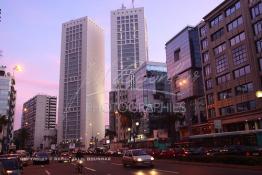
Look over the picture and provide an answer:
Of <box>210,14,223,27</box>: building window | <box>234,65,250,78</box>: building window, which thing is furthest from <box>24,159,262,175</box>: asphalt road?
<box>210,14,223,27</box>: building window

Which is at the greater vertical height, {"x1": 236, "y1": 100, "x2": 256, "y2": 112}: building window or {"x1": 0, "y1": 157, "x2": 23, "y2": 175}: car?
{"x1": 236, "y1": 100, "x2": 256, "y2": 112}: building window

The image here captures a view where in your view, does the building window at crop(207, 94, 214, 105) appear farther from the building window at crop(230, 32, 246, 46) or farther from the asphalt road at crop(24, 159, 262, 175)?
the asphalt road at crop(24, 159, 262, 175)

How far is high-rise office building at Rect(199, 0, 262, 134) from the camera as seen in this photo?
5931 cm

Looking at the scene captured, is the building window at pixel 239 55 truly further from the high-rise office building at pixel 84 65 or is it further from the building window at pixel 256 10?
the high-rise office building at pixel 84 65

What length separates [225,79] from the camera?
68688 millimetres

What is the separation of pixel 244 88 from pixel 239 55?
6.71m

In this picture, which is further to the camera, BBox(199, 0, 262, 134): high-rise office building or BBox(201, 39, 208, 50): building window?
BBox(201, 39, 208, 50): building window

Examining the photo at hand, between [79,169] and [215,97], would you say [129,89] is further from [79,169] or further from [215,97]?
[79,169]

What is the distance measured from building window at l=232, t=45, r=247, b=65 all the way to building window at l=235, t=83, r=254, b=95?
475cm

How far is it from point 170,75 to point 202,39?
2354 cm

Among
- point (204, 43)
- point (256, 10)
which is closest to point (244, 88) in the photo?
point (256, 10)

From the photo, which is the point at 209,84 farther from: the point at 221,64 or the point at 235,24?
the point at 235,24

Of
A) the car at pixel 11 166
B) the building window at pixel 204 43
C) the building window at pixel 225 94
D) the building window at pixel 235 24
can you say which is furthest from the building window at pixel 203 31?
the car at pixel 11 166

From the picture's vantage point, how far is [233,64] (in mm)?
65375
